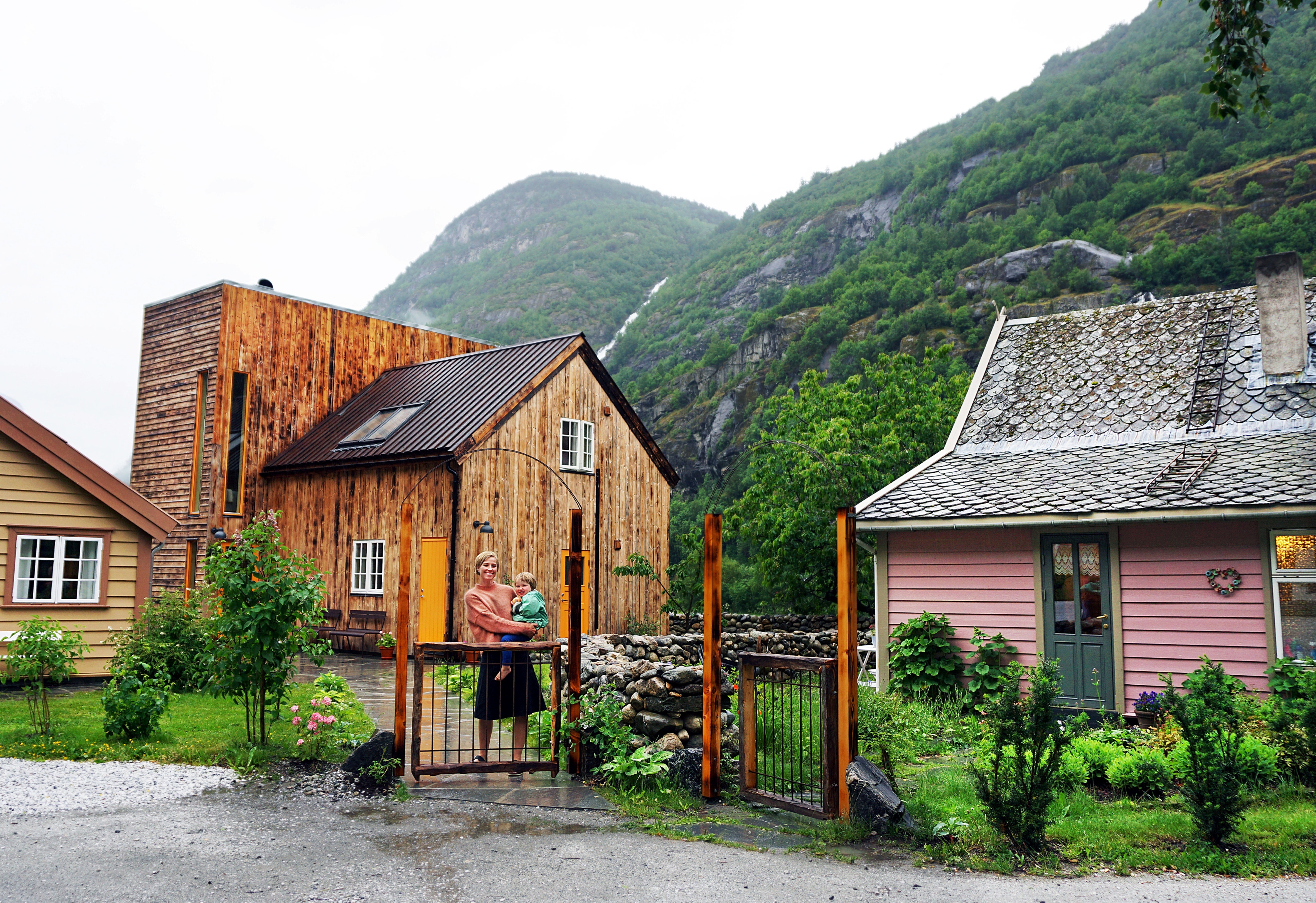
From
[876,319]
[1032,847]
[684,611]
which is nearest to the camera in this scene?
[1032,847]

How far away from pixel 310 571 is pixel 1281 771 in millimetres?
8641

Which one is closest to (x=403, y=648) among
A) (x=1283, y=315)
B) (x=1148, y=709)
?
(x=1148, y=709)

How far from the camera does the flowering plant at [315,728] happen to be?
27.3 ft

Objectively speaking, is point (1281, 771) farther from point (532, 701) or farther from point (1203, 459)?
point (532, 701)

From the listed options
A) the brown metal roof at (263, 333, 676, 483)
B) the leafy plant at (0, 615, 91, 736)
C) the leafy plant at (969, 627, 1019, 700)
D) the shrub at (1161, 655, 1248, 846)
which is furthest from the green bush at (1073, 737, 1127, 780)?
the brown metal roof at (263, 333, 676, 483)

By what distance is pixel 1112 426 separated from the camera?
12.9 meters

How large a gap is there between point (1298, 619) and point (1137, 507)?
1.96 m

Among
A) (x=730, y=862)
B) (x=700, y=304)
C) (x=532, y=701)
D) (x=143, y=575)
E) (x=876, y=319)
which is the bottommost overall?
(x=730, y=862)

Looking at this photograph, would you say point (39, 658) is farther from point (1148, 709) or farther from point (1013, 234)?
point (1013, 234)

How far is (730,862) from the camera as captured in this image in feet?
19.3

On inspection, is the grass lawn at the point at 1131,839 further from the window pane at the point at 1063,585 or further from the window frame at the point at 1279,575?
the window pane at the point at 1063,585

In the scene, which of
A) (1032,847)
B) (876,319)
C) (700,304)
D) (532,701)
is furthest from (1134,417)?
(700,304)

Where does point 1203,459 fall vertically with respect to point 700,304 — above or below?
below

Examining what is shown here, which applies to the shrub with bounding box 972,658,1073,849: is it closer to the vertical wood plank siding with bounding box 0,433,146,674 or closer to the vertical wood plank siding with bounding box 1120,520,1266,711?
the vertical wood plank siding with bounding box 1120,520,1266,711
